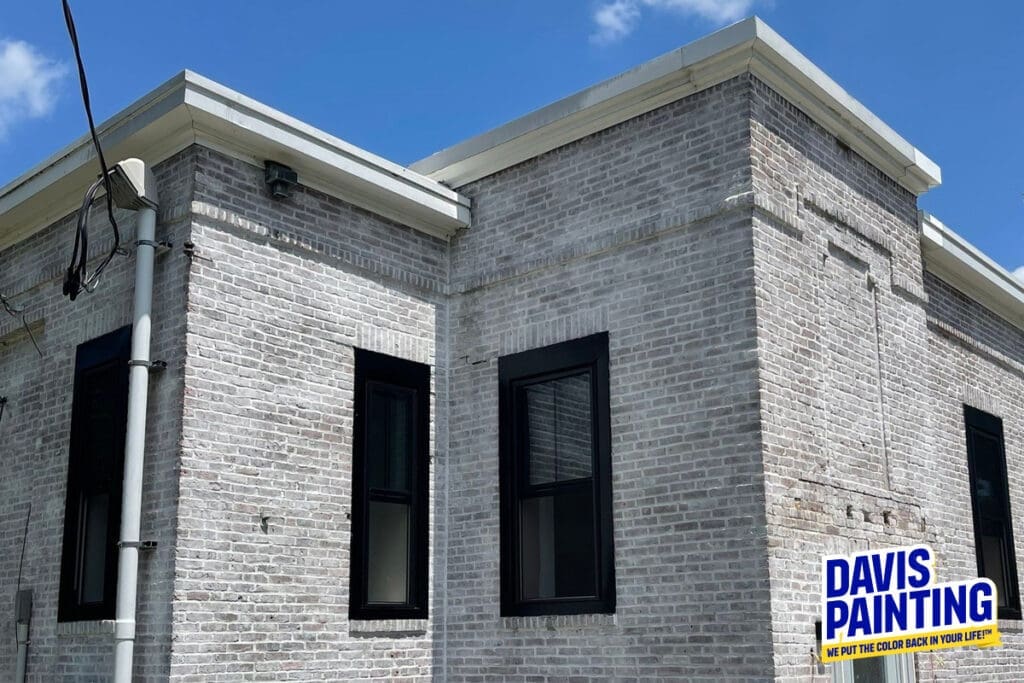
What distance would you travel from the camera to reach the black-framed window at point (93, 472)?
877cm

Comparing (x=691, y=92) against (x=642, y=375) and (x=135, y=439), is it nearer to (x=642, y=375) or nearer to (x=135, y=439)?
(x=642, y=375)

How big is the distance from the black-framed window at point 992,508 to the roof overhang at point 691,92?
3274mm

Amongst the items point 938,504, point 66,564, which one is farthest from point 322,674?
point 938,504

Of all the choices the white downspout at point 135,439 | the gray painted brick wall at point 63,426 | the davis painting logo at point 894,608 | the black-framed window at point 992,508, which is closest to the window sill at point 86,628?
the gray painted brick wall at point 63,426

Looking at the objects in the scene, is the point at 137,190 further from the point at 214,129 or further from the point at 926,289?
the point at 926,289

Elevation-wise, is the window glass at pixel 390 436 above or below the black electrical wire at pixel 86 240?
below

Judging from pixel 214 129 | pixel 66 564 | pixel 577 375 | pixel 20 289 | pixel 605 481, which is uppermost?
pixel 214 129

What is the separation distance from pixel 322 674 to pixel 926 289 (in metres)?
7.41

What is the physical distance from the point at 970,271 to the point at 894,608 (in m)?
5.79

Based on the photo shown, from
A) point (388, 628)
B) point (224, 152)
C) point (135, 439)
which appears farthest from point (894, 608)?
point (224, 152)

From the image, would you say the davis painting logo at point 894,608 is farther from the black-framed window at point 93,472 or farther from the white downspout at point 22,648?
the white downspout at point 22,648

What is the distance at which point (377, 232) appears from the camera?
9.98 meters

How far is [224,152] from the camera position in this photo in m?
8.87

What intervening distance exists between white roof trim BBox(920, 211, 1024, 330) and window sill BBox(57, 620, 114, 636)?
26.7 ft
